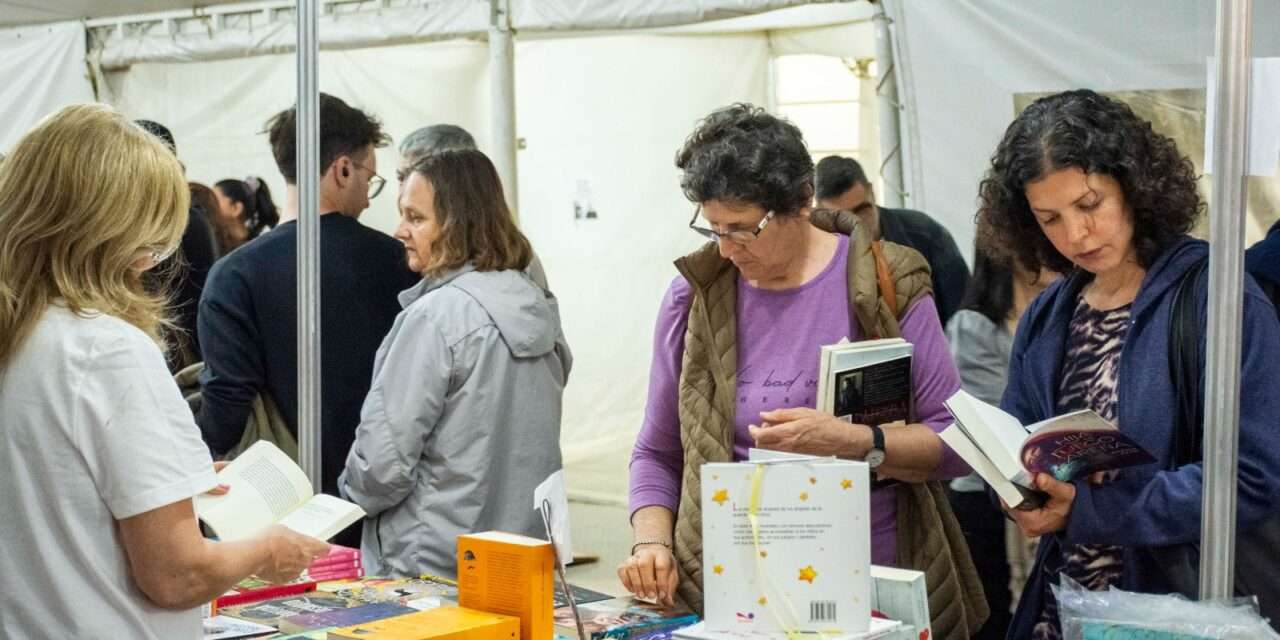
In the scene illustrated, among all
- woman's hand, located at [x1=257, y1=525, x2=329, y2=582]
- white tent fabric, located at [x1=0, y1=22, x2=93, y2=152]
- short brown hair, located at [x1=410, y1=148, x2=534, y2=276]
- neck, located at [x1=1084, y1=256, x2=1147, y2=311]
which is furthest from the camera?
white tent fabric, located at [x1=0, y1=22, x2=93, y2=152]

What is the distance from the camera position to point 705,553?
169 centimetres

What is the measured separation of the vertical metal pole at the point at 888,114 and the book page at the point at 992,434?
2.93m

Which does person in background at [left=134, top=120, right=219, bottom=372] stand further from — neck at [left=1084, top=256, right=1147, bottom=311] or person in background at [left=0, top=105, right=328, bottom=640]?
neck at [left=1084, top=256, right=1147, bottom=311]

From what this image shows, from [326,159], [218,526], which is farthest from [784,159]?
[326,159]

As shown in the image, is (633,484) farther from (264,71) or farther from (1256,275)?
(264,71)

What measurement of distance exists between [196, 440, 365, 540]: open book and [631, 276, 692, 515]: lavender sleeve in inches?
19.1

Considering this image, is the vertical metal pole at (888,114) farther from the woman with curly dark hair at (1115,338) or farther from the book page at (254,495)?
the book page at (254,495)

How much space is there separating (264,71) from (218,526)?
4.31 metres

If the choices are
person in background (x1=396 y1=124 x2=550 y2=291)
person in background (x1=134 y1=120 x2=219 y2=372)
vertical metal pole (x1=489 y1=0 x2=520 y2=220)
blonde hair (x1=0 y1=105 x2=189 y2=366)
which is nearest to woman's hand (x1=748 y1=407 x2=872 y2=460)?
blonde hair (x1=0 y1=105 x2=189 y2=366)

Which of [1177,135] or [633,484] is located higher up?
[1177,135]

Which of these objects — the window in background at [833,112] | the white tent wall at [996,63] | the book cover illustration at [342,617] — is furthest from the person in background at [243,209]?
the window in background at [833,112]

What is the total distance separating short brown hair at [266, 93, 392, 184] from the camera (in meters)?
3.06

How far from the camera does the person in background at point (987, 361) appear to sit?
3.21 meters

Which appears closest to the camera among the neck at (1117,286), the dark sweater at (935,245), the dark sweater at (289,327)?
the neck at (1117,286)
